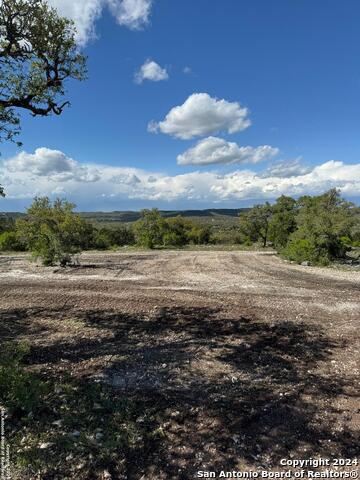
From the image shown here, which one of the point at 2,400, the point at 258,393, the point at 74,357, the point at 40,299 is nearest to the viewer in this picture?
the point at 2,400

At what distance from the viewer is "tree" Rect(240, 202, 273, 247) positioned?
129 feet

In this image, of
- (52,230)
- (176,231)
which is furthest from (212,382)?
(176,231)

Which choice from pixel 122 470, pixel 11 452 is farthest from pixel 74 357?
pixel 122 470

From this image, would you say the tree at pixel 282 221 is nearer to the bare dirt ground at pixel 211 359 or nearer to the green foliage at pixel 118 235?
the bare dirt ground at pixel 211 359

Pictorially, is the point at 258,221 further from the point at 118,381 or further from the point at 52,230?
the point at 118,381

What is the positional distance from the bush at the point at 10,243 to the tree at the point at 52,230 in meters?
12.0

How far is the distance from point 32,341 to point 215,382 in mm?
4388

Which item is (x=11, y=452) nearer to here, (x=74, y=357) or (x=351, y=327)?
(x=74, y=357)

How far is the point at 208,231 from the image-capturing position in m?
54.2

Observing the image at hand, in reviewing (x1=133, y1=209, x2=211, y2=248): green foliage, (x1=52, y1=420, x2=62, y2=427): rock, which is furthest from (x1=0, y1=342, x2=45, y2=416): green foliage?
(x1=133, y1=209, x2=211, y2=248): green foliage

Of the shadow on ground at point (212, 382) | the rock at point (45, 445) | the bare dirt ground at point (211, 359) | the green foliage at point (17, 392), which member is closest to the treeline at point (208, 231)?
the bare dirt ground at point (211, 359)

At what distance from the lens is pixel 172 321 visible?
8547 millimetres

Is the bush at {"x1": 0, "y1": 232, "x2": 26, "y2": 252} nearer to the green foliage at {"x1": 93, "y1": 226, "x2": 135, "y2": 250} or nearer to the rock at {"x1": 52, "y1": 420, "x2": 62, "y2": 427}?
the green foliage at {"x1": 93, "y1": 226, "x2": 135, "y2": 250}

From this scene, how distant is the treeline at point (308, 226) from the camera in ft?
79.0
